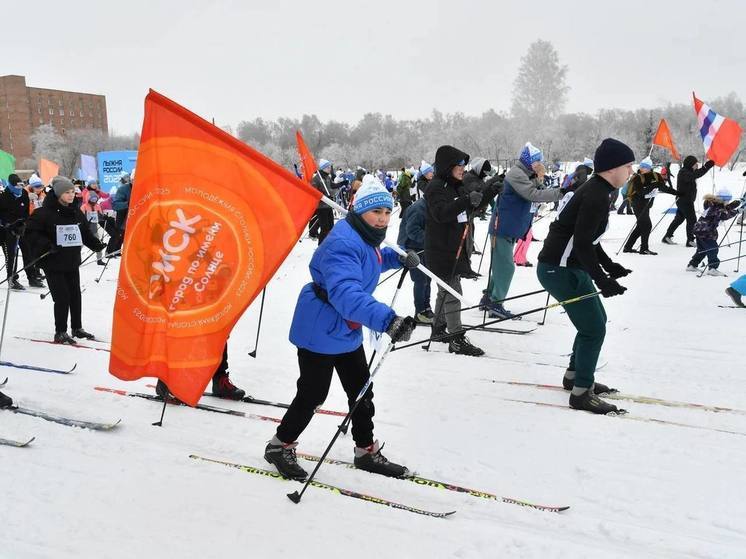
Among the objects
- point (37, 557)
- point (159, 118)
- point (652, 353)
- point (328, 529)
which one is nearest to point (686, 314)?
point (652, 353)

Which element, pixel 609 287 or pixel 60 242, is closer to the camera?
pixel 609 287

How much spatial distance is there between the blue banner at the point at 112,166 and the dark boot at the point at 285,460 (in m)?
20.9

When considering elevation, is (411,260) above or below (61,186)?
below

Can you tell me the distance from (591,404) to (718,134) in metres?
9.96

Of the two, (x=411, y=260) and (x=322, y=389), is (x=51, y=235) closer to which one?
(x=322, y=389)

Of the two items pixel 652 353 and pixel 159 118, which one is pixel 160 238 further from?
pixel 652 353

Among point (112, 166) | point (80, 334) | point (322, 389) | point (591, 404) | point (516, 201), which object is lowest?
point (80, 334)

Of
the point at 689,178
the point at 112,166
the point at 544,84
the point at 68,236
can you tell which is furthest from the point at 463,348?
the point at 544,84

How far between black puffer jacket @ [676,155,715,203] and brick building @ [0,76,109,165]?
9653 cm

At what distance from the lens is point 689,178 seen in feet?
37.5

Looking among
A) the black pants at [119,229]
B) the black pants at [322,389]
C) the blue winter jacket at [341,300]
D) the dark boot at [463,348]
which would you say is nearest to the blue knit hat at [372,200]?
the blue winter jacket at [341,300]

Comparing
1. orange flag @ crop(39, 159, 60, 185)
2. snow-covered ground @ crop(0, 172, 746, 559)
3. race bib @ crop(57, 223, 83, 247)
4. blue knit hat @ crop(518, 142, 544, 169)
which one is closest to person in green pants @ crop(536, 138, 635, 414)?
snow-covered ground @ crop(0, 172, 746, 559)

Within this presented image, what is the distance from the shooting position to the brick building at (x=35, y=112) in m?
89.2

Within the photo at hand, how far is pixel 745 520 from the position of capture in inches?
110
